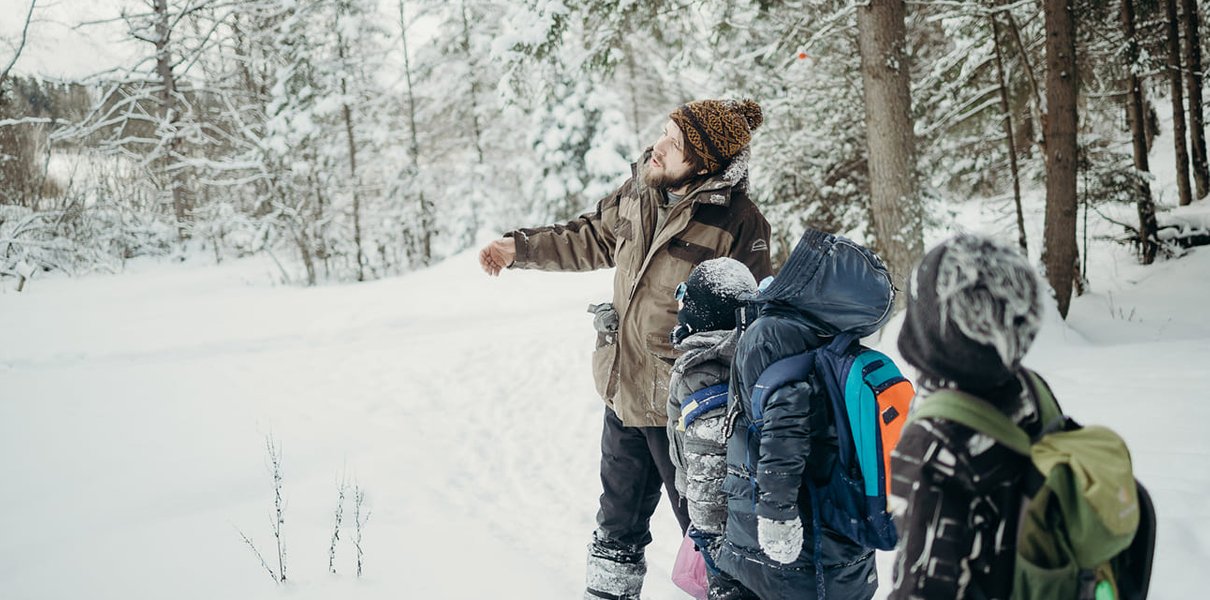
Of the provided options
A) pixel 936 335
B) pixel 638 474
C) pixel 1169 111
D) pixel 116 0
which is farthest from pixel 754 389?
pixel 1169 111

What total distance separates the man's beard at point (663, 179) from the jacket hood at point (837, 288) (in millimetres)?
685

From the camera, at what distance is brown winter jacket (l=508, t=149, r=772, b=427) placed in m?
2.59

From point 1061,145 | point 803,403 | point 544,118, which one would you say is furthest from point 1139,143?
A: point 544,118

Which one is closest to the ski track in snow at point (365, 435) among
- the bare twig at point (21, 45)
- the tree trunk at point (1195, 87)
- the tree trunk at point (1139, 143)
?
the tree trunk at point (1139, 143)

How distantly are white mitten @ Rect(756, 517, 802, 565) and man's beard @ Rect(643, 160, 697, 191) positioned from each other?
126cm

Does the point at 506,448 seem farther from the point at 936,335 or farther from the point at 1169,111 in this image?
the point at 1169,111

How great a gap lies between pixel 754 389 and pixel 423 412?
204 inches

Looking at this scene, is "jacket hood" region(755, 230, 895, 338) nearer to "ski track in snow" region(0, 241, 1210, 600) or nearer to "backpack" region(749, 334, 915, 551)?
"backpack" region(749, 334, 915, 551)

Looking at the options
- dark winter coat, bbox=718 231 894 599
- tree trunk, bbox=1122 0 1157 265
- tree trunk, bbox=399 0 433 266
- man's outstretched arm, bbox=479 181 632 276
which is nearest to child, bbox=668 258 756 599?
dark winter coat, bbox=718 231 894 599

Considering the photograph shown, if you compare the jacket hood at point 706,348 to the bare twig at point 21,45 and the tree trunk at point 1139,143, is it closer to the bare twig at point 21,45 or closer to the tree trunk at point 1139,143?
the bare twig at point 21,45

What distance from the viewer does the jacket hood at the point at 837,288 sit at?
1.97 metres

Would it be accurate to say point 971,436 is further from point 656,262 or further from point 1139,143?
point 1139,143

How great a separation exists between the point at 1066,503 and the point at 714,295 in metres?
1.25

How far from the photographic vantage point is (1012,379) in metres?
1.27
